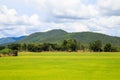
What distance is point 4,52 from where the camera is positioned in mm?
104812

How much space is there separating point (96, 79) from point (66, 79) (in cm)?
309

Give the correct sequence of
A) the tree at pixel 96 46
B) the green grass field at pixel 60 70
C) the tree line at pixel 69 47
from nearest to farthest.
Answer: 1. the green grass field at pixel 60 70
2. the tree line at pixel 69 47
3. the tree at pixel 96 46

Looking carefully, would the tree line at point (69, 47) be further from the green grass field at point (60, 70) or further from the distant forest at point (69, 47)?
the green grass field at point (60, 70)

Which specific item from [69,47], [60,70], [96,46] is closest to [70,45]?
[69,47]

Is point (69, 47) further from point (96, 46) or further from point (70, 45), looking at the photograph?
point (96, 46)

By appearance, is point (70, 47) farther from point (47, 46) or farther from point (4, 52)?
point (4, 52)

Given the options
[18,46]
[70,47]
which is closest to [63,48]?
[70,47]

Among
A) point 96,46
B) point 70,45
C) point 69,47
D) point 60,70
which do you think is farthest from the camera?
point 69,47

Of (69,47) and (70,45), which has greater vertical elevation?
(70,45)

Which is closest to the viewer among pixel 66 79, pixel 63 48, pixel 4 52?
pixel 66 79

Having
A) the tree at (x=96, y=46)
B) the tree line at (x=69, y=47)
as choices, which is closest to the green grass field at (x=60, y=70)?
the tree line at (x=69, y=47)

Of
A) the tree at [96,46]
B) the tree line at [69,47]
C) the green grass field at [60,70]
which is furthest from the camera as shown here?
the tree at [96,46]

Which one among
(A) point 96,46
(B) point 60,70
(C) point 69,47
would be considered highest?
(A) point 96,46

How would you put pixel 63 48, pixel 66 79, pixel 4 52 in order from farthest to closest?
1. pixel 63 48
2. pixel 4 52
3. pixel 66 79
